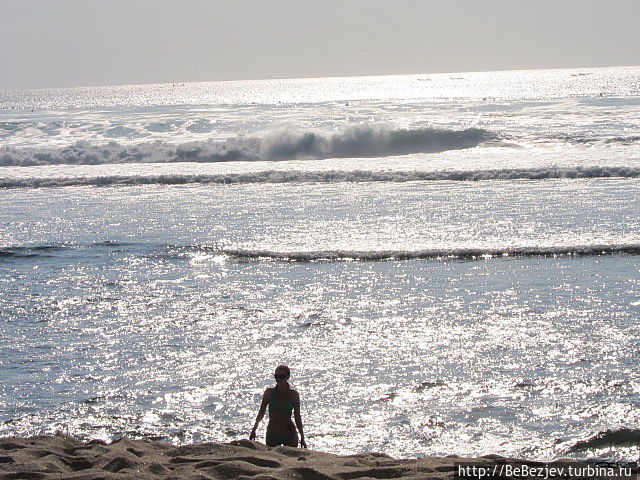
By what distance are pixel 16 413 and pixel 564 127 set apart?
43278mm

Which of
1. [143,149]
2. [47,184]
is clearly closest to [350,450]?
[47,184]

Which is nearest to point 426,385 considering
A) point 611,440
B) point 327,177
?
point 611,440

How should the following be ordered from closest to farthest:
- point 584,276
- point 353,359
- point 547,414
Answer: point 547,414, point 353,359, point 584,276

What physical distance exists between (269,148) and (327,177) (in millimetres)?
11646

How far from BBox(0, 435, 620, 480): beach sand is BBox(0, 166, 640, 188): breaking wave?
944 inches

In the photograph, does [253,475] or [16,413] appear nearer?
[253,475]

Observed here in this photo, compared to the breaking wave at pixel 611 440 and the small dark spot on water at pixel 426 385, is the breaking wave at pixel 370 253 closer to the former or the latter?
the small dark spot on water at pixel 426 385

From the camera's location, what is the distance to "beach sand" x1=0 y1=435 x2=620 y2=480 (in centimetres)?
580

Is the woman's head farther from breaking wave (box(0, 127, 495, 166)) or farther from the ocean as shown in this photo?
breaking wave (box(0, 127, 495, 166))

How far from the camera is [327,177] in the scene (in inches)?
1244

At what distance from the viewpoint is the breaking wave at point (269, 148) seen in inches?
1608

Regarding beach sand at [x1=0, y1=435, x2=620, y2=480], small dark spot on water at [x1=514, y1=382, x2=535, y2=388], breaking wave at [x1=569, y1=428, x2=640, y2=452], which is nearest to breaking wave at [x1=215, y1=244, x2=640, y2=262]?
small dark spot on water at [x1=514, y1=382, x2=535, y2=388]

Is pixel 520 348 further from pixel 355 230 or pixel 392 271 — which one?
pixel 355 230

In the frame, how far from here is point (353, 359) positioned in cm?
1011
